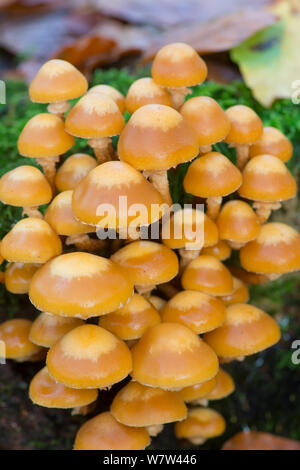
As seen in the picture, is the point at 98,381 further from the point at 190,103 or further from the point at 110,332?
the point at 190,103

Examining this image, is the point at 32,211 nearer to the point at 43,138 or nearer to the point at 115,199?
the point at 43,138

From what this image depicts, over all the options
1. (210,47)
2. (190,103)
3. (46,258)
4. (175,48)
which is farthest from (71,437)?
(210,47)

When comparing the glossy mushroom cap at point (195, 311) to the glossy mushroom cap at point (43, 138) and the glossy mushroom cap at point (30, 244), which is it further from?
the glossy mushroom cap at point (43, 138)

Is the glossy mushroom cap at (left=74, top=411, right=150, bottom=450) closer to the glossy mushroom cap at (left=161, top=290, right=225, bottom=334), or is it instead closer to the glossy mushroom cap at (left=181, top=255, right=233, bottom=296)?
the glossy mushroom cap at (left=161, top=290, right=225, bottom=334)

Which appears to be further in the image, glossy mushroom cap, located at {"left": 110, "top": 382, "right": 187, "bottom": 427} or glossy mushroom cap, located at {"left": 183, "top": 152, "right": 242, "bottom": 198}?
glossy mushroom cap, located at {"left": 183, "top": 152, "right": 242, "bottom": 198}

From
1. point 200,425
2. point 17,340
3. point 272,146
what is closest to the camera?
point 17,340

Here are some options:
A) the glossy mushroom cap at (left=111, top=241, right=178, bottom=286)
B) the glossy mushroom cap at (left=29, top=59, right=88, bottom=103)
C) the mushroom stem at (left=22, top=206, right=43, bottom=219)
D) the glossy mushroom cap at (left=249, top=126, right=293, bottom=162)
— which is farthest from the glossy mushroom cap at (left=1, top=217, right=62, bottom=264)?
the glossy mushroom cap at (left=249, top=126, right=293, bottom=162)

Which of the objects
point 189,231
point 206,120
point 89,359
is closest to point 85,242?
point 189,231
